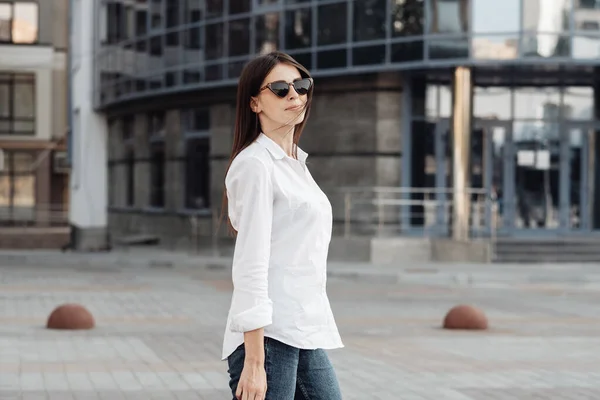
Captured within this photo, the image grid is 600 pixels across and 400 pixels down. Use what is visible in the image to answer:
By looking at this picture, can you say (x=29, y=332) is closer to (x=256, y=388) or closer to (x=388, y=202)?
(x=256, y=388)

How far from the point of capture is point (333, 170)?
29969mm

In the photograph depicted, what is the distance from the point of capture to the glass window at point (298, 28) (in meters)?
30.1

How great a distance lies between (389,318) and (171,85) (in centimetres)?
1961

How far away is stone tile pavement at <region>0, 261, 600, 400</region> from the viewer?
32.1 ft

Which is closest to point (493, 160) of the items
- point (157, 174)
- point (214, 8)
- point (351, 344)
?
point (214, 8)

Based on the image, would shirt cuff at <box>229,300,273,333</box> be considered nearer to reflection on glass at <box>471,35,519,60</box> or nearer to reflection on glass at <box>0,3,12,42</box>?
reflection on glass at <box>471,35,519,60</box>

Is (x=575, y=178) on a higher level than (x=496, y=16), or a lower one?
lower

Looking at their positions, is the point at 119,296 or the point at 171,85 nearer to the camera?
the point at 119,296

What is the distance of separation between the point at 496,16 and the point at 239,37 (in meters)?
6.99

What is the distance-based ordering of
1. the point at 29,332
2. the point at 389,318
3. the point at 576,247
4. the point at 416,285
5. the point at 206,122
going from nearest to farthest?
the point at 29,332 < the point at 389,318 < the point at 416,285 < the point at 576,247 < the point at 206,122

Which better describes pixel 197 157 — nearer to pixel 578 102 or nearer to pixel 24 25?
pixel 578 102

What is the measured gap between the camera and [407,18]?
1110 inches

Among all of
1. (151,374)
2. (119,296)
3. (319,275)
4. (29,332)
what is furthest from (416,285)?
(319,275)

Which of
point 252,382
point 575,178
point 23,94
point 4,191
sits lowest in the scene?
point 4,191
